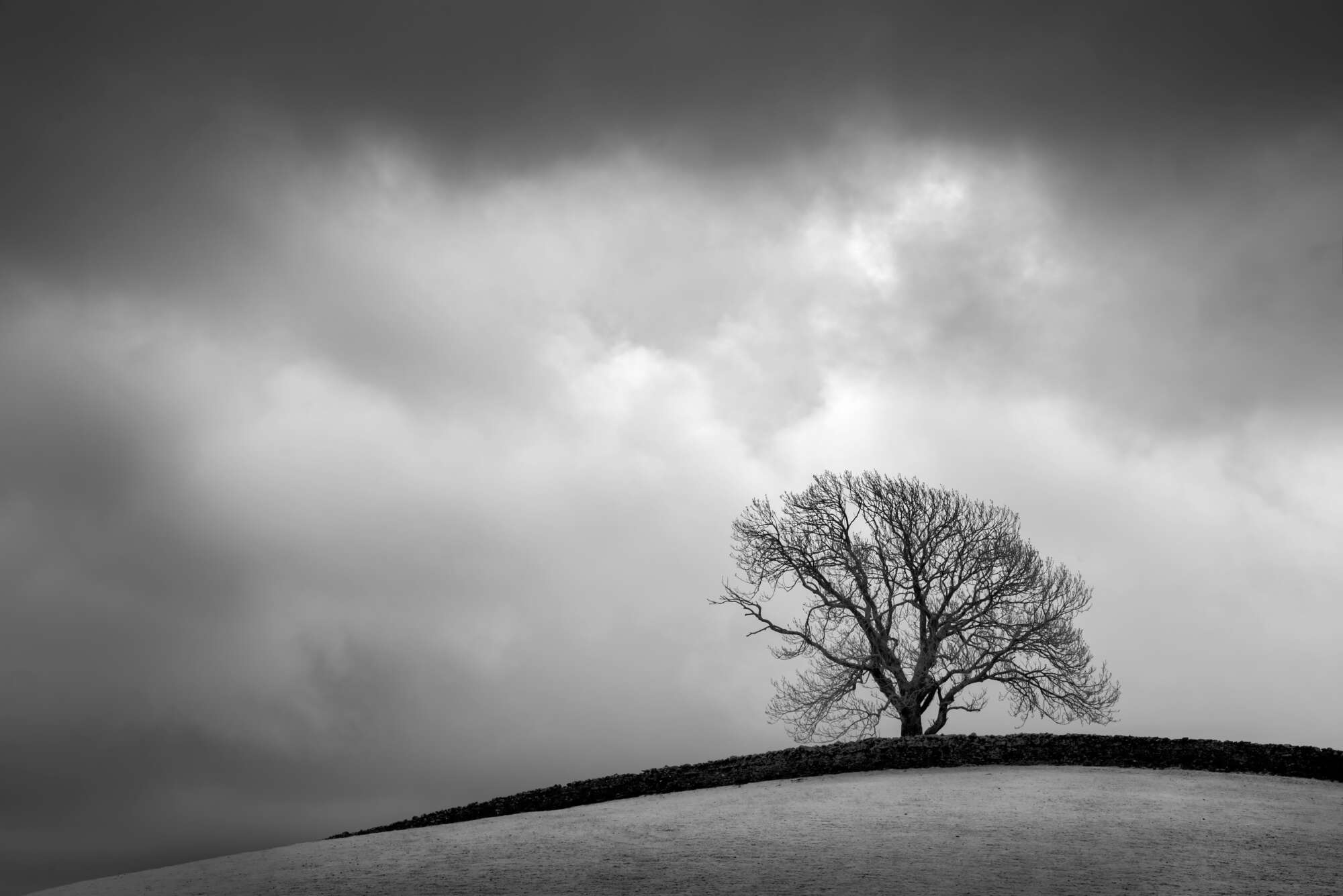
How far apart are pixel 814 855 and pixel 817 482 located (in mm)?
18396

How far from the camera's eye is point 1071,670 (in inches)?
1192

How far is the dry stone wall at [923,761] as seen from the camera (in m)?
22.8

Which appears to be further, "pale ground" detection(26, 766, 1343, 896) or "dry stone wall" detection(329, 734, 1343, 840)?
"dry stone wall" detection(329, 734, 1343, 840)

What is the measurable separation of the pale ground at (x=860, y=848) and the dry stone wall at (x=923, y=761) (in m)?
1.71

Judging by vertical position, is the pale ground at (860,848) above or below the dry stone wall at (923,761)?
below

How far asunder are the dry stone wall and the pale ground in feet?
5.61

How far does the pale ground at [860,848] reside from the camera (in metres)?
14.0

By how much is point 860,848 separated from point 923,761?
8.78 m

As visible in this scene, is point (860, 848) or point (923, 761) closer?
point (860, 848)

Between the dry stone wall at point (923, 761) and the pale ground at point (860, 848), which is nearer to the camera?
the pale ground at point (860, 848)

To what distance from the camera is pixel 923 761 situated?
23.9 meters

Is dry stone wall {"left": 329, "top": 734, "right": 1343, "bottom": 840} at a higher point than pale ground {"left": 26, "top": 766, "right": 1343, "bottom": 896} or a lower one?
higher

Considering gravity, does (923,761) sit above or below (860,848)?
above

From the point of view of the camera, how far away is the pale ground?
14047 mm
